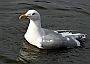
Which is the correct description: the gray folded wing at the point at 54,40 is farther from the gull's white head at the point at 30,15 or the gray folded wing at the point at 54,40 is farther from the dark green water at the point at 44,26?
the gull's white head at the point at 30,15

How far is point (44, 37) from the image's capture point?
1241cm

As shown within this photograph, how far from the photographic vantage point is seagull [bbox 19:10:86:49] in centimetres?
1233

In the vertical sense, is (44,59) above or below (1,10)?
below

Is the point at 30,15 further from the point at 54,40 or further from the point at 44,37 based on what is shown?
the point at 54,40

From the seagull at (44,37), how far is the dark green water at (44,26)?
0.64 feet

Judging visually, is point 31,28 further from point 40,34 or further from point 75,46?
point 75,46

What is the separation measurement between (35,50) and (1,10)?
3.30 metres

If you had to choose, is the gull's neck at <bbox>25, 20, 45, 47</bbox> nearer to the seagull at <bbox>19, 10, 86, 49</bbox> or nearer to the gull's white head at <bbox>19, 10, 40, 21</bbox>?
the seagull at <bbox>19, 10, 86, 49</bbox>

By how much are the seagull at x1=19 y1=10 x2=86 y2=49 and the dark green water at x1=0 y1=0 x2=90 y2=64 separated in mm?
196

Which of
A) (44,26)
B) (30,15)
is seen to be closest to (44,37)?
(30,15)

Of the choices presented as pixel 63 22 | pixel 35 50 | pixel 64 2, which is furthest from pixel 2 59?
pixel 64 2

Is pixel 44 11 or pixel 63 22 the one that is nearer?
pixel 63 22

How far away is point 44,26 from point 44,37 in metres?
1.74

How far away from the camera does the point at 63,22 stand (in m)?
14.3
